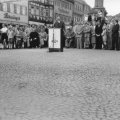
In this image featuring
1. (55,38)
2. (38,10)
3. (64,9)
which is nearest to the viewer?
(55,38)

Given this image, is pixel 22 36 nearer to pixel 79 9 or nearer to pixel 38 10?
pixel 38 10

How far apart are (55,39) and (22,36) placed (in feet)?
→ 25.5

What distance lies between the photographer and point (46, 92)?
22.9 ft

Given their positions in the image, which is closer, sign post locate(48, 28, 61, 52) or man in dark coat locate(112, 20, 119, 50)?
sign post locate(48, 28, 61, 52)

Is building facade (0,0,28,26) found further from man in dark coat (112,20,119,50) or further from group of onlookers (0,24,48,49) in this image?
man in dark coat (112,20,119,50)

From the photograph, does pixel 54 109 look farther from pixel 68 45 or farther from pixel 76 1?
pixel 76 1

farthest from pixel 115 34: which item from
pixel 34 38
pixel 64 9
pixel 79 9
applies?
pixel 79 9

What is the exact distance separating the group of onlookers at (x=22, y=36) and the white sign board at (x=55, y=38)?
6569 mm

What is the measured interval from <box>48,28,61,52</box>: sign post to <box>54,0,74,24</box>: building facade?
6594cm

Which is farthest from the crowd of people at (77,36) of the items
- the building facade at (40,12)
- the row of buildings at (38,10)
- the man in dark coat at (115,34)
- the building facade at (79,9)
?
the building facade at (79,9)

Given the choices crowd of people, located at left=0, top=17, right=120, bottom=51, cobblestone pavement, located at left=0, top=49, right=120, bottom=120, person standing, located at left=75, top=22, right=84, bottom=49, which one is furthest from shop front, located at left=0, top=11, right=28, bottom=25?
cobblestone pavement, located at left=0, top=49, right=120, bottom=120

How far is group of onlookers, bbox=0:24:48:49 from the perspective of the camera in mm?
28312

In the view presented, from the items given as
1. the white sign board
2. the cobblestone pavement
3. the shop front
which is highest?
the shop front

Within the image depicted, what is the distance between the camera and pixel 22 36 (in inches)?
1161
